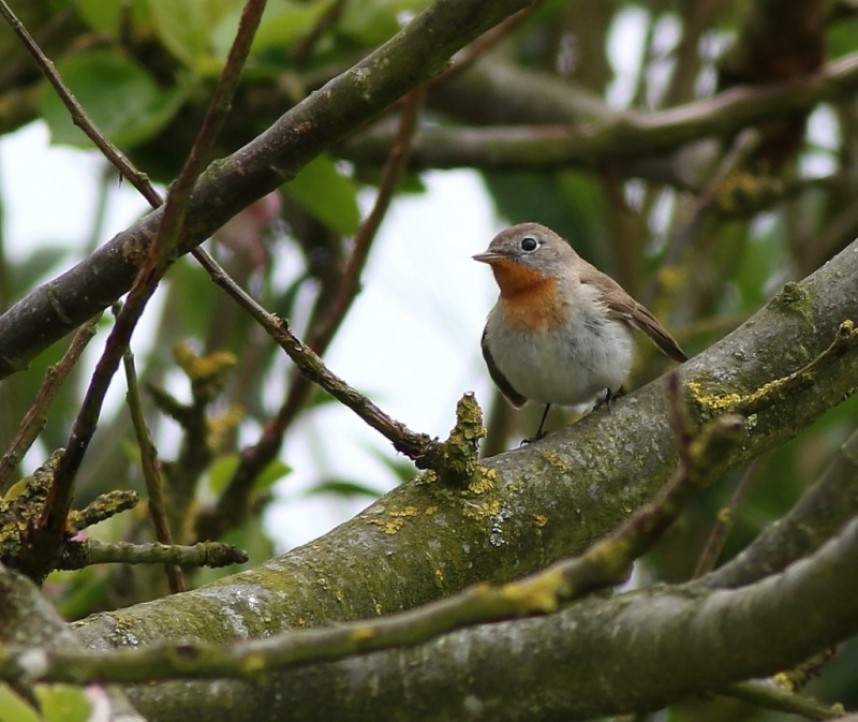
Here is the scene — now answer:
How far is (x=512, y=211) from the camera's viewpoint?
8.45 meters

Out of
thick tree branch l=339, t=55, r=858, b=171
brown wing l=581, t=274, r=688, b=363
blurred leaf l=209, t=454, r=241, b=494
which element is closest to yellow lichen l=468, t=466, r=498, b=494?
blurred leaf l=209, t=454, r=241, b=494

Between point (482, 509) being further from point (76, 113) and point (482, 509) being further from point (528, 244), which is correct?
point (528, 244)

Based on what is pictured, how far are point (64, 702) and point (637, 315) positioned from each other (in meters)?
4.27

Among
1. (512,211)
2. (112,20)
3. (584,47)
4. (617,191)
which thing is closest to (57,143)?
(112,20)

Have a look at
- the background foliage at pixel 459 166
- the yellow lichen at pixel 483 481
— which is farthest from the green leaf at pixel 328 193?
the yellow lichen at pixel 483 481

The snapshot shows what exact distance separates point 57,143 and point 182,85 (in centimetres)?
98

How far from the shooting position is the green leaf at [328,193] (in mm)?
5434

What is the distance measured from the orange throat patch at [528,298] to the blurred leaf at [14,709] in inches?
170

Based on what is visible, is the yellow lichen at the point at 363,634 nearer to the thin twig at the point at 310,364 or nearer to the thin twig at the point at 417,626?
the thin twig at the point at 417,626

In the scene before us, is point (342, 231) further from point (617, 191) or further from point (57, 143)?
point (617, 191)

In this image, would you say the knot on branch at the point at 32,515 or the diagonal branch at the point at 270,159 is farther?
the knot on branch at the point at 32,515

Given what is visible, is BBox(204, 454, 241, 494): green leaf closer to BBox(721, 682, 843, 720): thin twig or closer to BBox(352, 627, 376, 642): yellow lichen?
BBox(721, 682, 843, 720): thin twig

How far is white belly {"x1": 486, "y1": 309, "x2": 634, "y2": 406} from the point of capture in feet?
19.1

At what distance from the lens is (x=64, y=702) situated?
1.77m
